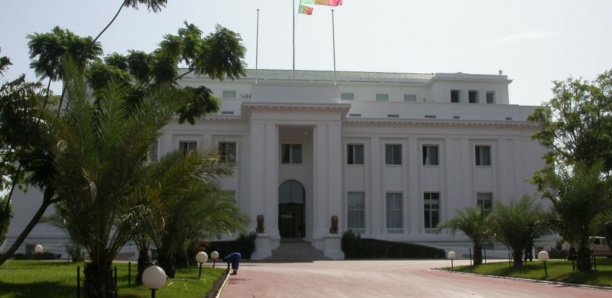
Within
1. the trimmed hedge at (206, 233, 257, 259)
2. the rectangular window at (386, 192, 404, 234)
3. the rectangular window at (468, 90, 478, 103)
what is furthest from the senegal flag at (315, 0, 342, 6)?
the rectangular window at (468, 90, 478, 103)

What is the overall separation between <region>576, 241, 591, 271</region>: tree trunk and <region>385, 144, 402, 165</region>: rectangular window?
2323cm

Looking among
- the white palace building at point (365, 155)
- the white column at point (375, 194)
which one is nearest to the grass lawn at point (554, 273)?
the white palace building at point (365, 155)

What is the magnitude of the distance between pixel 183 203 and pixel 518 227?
14048mm

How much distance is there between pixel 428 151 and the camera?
149 feet

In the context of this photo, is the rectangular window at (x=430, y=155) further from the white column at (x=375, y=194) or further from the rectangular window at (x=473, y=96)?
the rectangular window at (x=473, y=96)

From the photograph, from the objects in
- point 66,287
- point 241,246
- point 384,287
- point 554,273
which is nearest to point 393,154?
point 241,246

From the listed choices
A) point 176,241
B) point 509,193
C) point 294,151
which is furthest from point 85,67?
point 509,193

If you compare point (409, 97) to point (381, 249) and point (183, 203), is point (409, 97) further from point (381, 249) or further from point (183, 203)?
point (183, 203)

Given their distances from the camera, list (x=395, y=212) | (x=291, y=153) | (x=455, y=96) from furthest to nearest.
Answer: (x=455, y=96) < (x=291, y=153) < (x=395, y=212)

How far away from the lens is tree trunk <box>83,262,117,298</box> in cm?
1140

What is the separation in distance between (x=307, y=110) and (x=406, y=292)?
82.7ft

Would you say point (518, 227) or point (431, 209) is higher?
point (431, 209)

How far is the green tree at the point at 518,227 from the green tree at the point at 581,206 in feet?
6.66

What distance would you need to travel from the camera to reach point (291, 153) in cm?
4553
